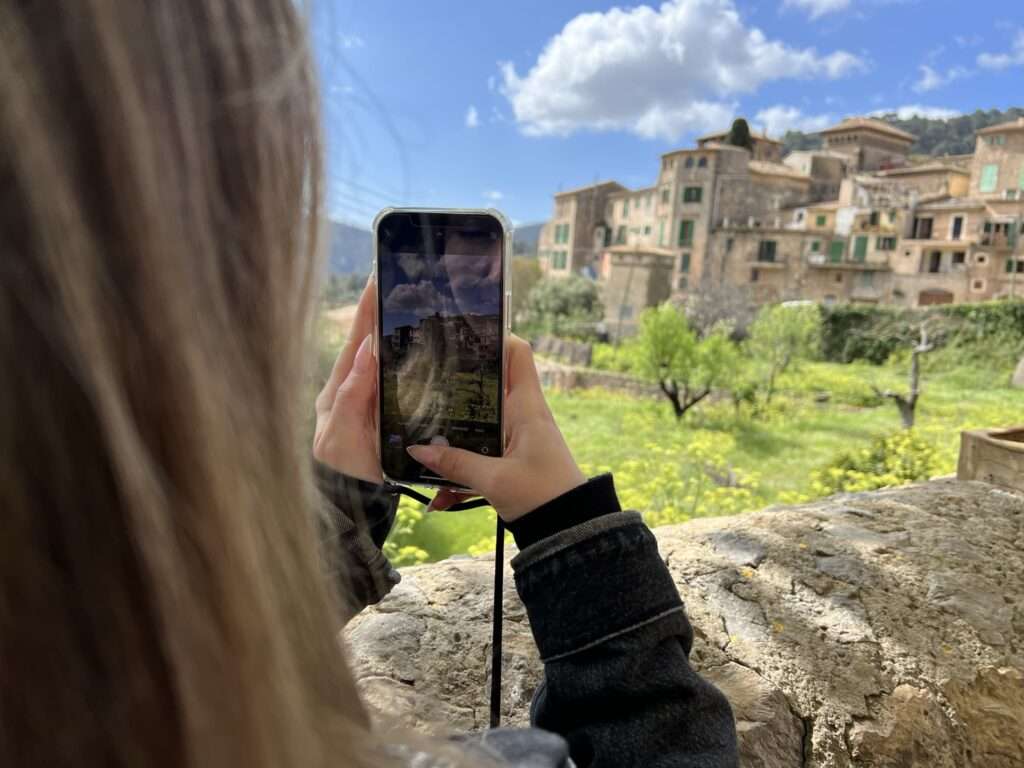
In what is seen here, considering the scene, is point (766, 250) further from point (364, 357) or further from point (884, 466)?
point (364, 357)

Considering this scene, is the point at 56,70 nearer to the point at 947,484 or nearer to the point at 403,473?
the point at 403,473

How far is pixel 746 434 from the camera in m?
12.9

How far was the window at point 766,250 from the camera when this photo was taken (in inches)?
1073

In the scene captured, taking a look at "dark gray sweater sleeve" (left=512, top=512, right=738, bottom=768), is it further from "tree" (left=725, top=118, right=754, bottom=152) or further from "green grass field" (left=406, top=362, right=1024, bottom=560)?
"tree" (left=725, top=118, right=754, bottom=152)

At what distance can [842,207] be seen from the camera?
2747cm

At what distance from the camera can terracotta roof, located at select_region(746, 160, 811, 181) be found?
29.0m

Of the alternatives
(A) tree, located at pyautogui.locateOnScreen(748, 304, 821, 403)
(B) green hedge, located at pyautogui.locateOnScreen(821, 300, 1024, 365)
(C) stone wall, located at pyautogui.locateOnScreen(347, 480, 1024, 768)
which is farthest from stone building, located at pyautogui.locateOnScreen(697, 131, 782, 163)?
(C) stone wall, located at pyautogui.locateOnScreen(347, 480, 1024, 768)

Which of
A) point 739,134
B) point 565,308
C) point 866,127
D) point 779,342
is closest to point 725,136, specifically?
point 739,134

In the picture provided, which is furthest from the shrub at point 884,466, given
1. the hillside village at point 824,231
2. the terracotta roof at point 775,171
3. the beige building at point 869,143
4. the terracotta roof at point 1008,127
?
the beige building at point 869,143

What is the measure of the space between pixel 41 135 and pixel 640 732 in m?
0.62

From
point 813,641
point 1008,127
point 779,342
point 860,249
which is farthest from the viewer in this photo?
point 860,249

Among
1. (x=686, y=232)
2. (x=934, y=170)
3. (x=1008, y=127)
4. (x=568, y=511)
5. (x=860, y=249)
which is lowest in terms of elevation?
(x=568, y=511)

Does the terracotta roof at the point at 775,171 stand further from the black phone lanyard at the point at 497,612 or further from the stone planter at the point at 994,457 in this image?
the black phone lanyard at the point at 497,612

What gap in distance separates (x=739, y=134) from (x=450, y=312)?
3500 centimetres
